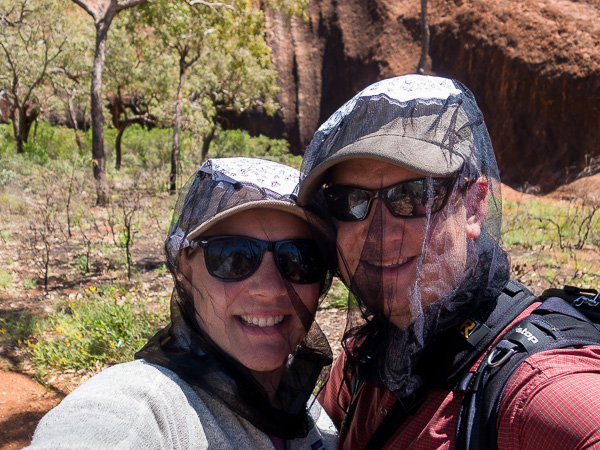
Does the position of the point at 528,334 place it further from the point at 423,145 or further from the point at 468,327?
the point at 423,145

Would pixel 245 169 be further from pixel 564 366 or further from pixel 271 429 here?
pixel 564 366

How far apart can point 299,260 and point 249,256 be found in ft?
0.49

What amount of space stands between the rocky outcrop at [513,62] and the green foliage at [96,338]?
38.0ft

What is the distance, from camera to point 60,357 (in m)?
4.44

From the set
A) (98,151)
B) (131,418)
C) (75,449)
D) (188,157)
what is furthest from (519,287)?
(188,157)

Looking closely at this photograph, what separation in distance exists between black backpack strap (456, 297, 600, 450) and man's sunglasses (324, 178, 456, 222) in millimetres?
346

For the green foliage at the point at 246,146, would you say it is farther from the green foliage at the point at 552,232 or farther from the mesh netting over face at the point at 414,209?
the mesh netting over face at the point at 414,209

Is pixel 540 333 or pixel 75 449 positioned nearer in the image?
pixel 75 449

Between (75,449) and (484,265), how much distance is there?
3.40ft

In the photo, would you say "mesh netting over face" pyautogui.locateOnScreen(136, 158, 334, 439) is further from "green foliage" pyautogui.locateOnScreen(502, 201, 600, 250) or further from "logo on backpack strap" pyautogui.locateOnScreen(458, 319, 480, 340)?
"green foliage" pyautogui.locateOnScreen(502, 201, 600, 250)

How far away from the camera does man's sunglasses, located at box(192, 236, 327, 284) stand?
1.45m

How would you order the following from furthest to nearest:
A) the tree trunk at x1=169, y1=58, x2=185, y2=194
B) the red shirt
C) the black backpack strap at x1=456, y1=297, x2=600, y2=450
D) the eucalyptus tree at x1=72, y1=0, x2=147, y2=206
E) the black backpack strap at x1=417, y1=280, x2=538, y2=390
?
the tree trunk at x1=169, y1=58, x2=185, y2=194 < the eucalyptus tree at x1=72, y1=0, x2=147, y2=206 < the black backpack strap at x1=417, y1=280, x2=538, y2=390 < the black backpack strap at x1=456, y1=297, x2=600, y2=450 < the red shirt

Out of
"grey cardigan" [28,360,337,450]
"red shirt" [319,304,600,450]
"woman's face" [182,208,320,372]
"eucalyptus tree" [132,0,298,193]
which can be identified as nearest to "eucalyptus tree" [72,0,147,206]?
"eucalyptus tree" [132,0,298,193]

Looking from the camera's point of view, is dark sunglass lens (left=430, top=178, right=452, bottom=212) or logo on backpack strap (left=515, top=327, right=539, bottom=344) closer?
logo on backpack strap (left=515, top=327, right=539, bottom=344)
